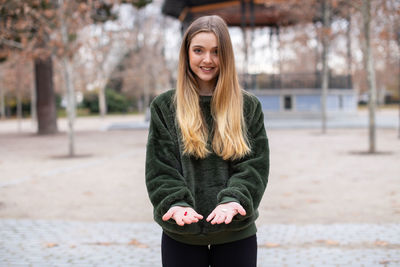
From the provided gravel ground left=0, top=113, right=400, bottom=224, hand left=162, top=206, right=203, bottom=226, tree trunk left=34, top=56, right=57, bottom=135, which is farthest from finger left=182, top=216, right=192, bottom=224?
tree trunk left=34, top=56, right=57, bottom=135

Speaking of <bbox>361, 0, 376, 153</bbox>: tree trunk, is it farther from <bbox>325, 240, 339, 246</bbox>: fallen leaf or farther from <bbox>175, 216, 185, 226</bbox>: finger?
<bbox>175, 216, 185, 226</bbox>: finger

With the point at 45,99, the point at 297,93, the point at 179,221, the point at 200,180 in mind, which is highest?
the point at 297,93

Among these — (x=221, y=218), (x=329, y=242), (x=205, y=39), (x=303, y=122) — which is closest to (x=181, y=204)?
(x=221, y=218)

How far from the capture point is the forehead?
210 centimetres

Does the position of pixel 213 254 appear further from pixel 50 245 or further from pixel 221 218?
pixel 50 245

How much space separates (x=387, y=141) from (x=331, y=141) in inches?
70.5

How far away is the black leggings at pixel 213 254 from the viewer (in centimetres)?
206

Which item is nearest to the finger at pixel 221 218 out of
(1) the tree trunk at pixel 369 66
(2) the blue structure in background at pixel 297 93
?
(1) the tree trunk at pixel 369 66

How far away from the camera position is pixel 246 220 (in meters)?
2.04

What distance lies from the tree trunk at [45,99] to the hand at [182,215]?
23709mm

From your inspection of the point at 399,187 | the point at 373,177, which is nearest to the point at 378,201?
the point at 399,187

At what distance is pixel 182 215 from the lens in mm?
1907

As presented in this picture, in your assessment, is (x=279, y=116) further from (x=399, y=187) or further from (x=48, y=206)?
(x=48, y=206)

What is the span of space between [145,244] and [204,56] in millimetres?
3466
